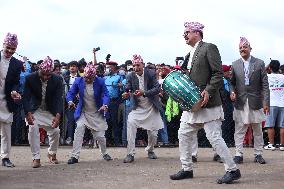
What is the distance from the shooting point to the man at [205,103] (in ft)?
25.4

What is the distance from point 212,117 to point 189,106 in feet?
1.25

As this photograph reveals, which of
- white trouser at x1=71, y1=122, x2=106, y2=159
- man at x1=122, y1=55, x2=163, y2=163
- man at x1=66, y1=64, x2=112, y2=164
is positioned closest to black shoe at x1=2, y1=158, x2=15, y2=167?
white trouser at x1=71, y1=122, x2=106, y2=159

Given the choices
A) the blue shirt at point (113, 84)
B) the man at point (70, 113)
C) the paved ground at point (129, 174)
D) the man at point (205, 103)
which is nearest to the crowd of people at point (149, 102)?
the man at point (205, 103)

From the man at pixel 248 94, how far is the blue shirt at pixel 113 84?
467 centimetres

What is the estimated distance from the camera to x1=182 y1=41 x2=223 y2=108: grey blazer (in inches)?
307

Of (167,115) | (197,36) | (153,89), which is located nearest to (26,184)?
(197,36)

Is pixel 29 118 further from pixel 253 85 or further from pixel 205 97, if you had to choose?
pixel 253 85

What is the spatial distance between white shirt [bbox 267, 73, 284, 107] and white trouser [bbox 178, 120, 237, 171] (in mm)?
6080

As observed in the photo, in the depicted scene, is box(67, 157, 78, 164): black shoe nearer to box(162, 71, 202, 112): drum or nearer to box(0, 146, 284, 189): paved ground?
box(0, 146, 284, 189): paved ground

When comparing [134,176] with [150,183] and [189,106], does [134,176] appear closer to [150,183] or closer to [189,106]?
[150,183]

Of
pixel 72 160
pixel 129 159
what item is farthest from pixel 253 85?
pixel 72 160

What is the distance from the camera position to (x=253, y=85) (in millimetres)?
10320

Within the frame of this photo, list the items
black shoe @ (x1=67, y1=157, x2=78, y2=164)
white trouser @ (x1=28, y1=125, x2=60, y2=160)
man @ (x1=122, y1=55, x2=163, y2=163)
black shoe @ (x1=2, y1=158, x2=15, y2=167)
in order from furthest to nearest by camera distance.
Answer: man @ (x1=122, y1=55, x2=163, y2=163) → black shoe @ (x1=67, y1=157, x2=78, y2=164) → white trouser @ (x1=28, y1=125, x2=60, y2=160) → black shoe @ (x1=2, y1=158, x2=15, y2=167)

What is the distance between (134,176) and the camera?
8.55 metres
